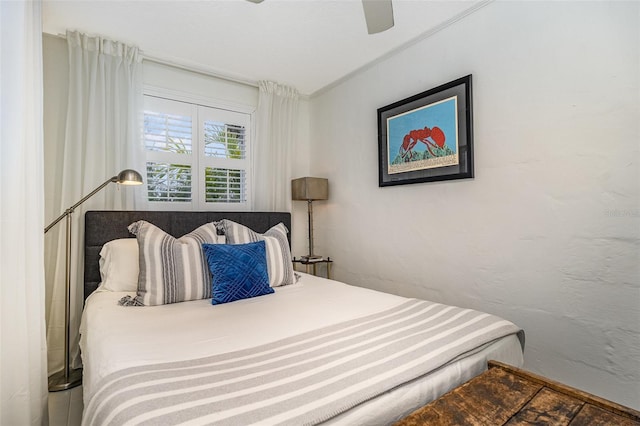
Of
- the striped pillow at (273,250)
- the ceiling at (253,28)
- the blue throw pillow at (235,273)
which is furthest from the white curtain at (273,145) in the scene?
the blue throw pillow at (235,273)

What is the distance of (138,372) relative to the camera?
98cm

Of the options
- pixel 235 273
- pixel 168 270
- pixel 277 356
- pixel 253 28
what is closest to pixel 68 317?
pixel 168 270

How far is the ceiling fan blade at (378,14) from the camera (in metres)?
1.38

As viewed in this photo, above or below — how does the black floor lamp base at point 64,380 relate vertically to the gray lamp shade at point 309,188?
below

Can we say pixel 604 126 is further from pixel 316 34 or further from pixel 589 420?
pixel 316 34

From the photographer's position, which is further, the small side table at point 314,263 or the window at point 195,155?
the small side table at point 314,263

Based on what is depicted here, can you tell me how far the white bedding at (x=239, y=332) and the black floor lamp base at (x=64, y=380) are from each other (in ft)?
1.97

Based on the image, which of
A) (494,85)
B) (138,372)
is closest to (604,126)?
(494,85)

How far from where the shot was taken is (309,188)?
3225mm

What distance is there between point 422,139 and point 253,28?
1.53m

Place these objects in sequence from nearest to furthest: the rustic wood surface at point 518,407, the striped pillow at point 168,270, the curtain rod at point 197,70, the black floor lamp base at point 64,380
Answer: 1. the rustic wood surface at point 518,407
2. the striped pillow at point 168,270
3. the black floor lamp base at point 64,380
4. the curtain rod at point 197,70

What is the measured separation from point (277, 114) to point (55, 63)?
184 cm

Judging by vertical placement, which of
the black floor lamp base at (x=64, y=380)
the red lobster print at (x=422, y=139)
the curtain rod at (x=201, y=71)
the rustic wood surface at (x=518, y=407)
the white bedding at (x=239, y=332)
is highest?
the curtain rod at (x=201, y=71)

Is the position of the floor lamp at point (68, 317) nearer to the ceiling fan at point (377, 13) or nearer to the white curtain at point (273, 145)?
the white curtain at point (273, 145)
